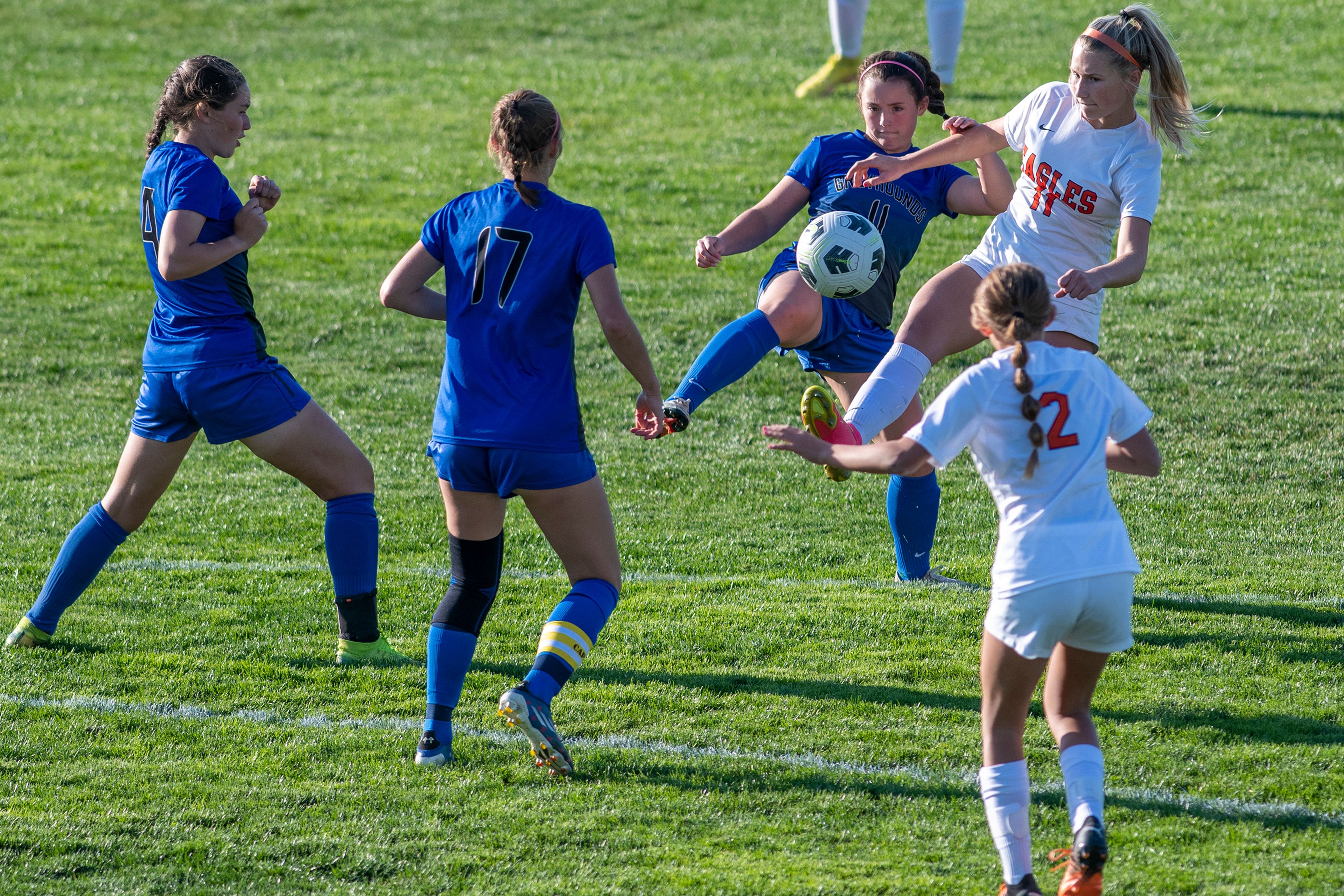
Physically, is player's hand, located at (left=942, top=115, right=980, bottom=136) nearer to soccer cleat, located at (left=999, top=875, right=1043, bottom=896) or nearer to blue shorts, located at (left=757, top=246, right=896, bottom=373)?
blue shorts, located at (left=757, top=246, right=896, bottom=373)

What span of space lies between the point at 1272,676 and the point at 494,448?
311cm

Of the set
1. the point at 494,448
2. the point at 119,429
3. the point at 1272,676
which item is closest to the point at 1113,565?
the point at 494,448

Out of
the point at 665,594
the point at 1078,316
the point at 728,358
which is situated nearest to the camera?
the point at 1078,316

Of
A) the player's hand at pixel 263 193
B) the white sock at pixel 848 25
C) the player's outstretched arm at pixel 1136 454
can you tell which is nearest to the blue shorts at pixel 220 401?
the player's hand at pixel 263 193

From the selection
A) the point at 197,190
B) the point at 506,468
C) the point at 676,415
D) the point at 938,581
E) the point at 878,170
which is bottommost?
the point at 938,581

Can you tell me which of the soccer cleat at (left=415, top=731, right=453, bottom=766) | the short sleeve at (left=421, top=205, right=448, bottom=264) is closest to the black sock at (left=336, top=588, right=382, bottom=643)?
the soccer cleat at (left=415, top=731, right=453, bottom=766)

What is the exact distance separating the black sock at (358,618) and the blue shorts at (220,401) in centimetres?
77

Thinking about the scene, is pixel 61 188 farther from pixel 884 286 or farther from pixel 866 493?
pixel 884 286

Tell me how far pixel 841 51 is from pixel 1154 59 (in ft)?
42.0

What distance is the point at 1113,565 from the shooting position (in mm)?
3449

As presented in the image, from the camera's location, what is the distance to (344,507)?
544cm

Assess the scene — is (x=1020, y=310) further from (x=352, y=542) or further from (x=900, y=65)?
(x=352, y=542)

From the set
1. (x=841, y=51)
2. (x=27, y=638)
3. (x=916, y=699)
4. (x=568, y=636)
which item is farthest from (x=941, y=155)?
(x=841, y=51)

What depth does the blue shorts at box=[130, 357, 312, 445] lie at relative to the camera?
518 cm
